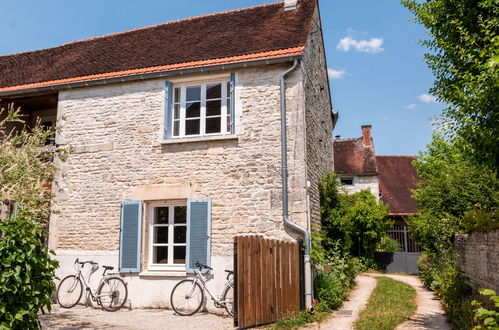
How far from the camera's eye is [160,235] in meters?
10.3

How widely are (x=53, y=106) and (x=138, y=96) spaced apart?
11.8 feet

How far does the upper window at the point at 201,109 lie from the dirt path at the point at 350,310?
15.0 feet

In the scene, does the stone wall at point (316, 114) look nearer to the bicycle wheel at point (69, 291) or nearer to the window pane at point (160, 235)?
the window pane at point (160, 235)

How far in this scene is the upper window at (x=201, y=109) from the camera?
1035 centimetres

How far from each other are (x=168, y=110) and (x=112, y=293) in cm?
430

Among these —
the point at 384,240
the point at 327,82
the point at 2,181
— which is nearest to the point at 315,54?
the point at 327,82

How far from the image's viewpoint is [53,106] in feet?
42.4

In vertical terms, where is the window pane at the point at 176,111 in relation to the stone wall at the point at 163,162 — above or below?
above

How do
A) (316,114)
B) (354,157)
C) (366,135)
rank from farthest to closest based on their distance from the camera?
1. (366,135)
2. (354,157)
3. (316,114)

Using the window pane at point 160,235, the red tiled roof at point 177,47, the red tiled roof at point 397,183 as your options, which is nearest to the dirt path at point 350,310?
the window pane at point 160,235

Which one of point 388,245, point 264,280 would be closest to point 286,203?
point 264,280

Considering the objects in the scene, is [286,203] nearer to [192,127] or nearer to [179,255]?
[179,255]

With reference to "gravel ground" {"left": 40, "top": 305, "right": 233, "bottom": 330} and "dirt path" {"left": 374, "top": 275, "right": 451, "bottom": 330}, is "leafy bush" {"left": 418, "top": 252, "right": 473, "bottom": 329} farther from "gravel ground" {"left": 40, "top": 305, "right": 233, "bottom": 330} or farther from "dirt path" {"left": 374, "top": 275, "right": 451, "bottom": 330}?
"gravel ground" {"left": 40, "top": 305, "right": 233, "bottom": 330}

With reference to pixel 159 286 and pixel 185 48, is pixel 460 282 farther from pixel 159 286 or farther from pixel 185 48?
pixel 185 48
